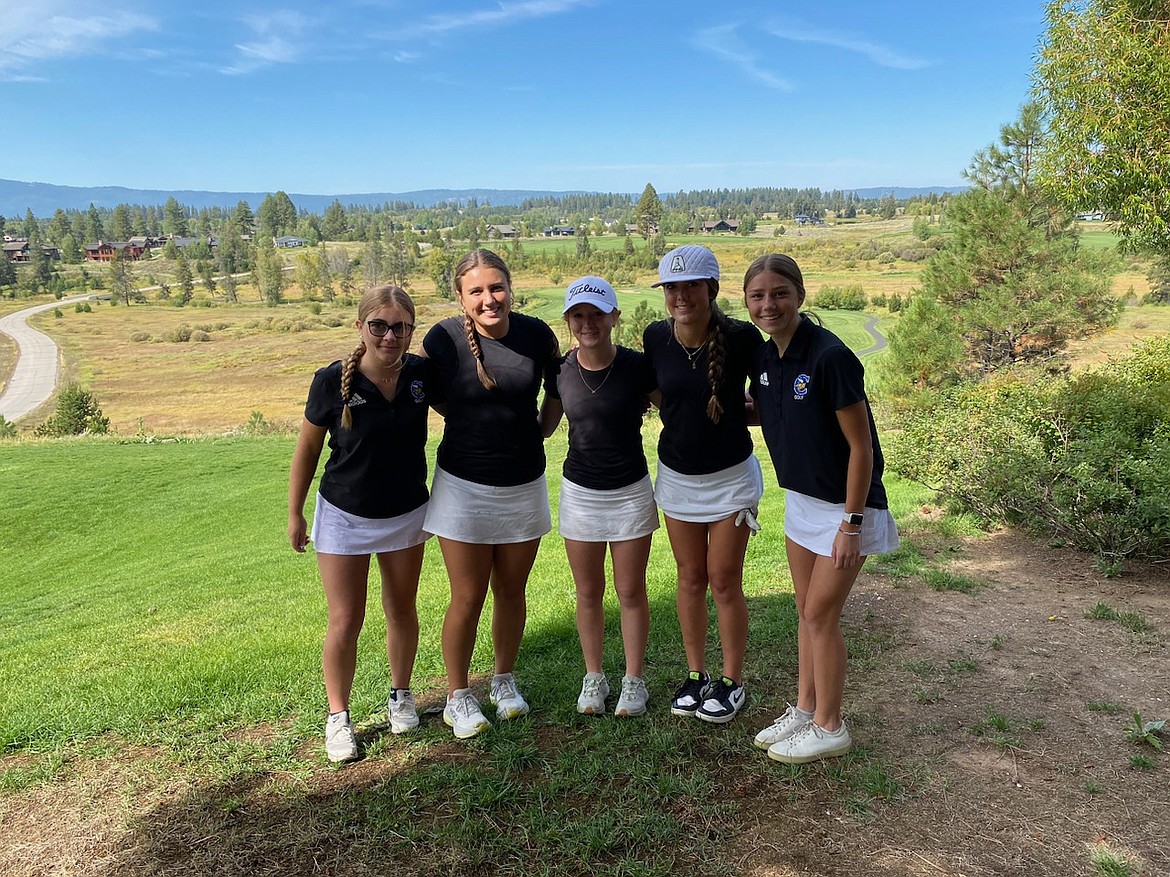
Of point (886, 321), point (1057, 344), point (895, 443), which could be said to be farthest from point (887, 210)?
point (895, 443)

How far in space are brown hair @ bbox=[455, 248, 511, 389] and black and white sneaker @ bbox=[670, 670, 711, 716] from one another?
1.70 metres

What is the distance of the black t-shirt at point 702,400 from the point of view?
3.17m

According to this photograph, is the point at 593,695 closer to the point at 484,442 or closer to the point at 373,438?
the point at 484,442

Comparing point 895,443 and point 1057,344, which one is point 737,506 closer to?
point 895,443

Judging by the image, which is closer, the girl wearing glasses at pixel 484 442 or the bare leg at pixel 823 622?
the bare leg at pixel 823 622

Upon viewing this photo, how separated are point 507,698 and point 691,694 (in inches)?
34.3

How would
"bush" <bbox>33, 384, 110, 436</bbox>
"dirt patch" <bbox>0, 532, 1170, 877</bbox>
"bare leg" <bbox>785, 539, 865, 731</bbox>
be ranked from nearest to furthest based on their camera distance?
1. "dirt patch" <bbox>0, 532, 1170, 877</bbox>
2. "bare leg" <bbox>785, 539, 865, 731</bbox>
3. "bush" <bbox>33, 384, 110, 436</bbox>

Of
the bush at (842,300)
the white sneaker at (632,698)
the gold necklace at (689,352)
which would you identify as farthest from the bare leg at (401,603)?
the bush at (842,300)

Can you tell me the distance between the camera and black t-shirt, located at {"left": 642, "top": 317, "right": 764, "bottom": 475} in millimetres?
3174

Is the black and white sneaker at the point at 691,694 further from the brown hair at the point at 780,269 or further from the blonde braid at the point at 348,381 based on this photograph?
the blonde braid at the point at 348,381

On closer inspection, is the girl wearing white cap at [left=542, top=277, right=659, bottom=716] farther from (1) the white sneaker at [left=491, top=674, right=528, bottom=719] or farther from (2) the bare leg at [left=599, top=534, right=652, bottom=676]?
(1) the white sneaker at [left=491, top=674, right=528, bottom=719]

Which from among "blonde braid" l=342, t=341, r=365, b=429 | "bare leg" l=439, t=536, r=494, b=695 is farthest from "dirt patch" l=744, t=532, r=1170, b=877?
"blonde braid" l=342, t=341, r=365, b=429

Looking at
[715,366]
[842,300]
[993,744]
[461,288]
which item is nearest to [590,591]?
[715,366]

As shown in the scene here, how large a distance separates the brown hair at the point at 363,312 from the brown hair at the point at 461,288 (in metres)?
0.23
